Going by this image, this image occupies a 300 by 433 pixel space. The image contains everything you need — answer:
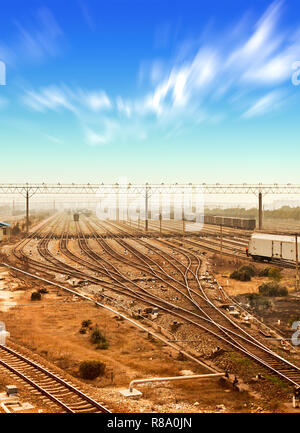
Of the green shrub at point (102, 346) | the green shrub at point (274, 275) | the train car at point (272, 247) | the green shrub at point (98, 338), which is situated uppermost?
the train car at point (272, 247)

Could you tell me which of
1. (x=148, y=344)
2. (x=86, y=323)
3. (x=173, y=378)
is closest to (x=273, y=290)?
(x=148, y=344)

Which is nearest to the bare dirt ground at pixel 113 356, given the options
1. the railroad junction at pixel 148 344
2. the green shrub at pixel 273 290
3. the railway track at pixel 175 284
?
the railroad junction at pixel 148 344

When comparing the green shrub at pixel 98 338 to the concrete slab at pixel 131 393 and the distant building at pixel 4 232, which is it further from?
the distant building at pixel 4 232

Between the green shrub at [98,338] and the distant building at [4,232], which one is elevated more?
the distant building at [4,232]

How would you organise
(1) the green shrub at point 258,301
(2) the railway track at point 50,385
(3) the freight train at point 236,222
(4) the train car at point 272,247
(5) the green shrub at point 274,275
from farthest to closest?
(3) the freight train at point 236,222 < (4) the train car at point 272,247 < (5) the green shrub at point 274,275 < (1) the green shrub at point 258,301 < (2) the railway track at point 50,385

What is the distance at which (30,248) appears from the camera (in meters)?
54.9

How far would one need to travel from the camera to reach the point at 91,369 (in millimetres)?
14102

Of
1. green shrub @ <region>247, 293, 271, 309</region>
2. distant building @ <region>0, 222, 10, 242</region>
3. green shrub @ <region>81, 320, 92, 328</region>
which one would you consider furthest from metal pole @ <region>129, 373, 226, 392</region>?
distant building @ <region>0, 222, 10, 242</region>

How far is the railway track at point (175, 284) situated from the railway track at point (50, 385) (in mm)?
6318

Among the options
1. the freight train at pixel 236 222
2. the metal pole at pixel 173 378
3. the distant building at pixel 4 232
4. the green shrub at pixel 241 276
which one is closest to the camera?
the metal pole at pixel 173 378

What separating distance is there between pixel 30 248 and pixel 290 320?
40.9 meters

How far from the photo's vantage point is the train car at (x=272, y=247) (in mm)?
38188

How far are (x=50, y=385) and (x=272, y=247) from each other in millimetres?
32024

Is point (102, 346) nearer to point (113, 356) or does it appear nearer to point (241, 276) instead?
point (113, 356)
